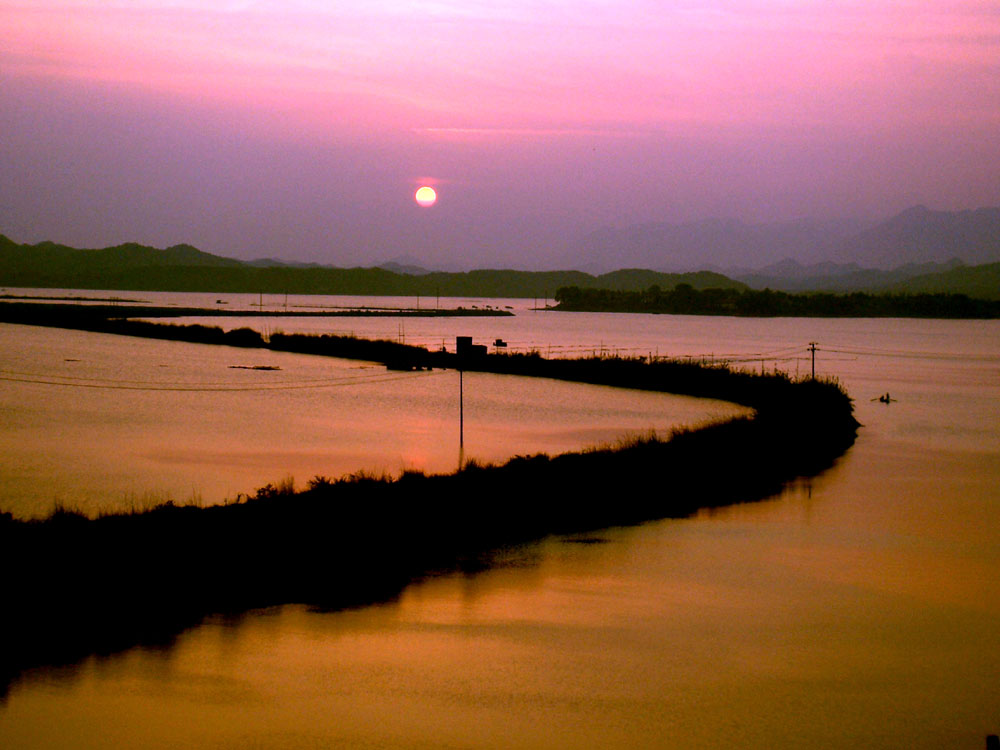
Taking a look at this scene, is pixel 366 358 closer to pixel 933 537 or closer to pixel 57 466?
pixel 57 466

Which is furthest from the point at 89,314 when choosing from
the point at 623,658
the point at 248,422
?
the point at 623,658

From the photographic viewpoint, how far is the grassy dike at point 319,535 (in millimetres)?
9242

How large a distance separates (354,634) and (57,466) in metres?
10.1

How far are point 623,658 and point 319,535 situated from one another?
396 cm

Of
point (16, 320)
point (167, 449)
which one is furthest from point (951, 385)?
point (16, 320)

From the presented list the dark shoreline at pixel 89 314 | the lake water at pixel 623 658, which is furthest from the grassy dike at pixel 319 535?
the dark shoreline at pixel 89 314

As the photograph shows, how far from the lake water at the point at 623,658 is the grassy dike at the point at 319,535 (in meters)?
0.53

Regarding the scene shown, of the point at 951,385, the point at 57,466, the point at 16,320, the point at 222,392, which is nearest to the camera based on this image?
the point at 57,466

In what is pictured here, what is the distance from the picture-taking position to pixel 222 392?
102 feet

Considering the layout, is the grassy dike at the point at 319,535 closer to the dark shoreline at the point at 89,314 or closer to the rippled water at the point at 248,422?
the rippled water at the point at 248,422

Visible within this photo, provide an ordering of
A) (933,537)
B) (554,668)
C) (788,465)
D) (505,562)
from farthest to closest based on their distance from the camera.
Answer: (788,465)
(933,537)
(505,562)
(554,668)

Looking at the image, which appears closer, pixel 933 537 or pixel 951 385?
pixel 933 537

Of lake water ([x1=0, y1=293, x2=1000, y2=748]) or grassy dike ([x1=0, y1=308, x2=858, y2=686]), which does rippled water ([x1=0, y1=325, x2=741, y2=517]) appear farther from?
lake water ([x1=0, y1=293, x2=1000, y2=748])

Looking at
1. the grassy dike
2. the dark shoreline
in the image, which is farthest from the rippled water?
the dark shoreline
